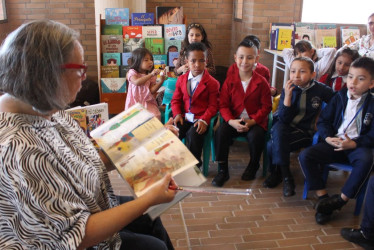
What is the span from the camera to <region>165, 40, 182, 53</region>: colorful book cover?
448 cm

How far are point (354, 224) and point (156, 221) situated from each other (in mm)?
1669

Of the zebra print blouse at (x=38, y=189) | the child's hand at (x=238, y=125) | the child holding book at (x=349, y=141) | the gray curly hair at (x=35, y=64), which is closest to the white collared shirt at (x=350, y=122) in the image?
the child holding book at (x=349, y=141)

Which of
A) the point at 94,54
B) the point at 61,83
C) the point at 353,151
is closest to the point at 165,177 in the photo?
the point at 61,83

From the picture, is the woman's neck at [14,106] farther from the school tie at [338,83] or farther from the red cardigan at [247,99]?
the school tie at [338,83]

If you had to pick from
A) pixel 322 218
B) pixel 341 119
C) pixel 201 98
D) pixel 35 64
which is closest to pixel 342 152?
pixel 341 119

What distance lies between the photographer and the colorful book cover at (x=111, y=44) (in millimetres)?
4352

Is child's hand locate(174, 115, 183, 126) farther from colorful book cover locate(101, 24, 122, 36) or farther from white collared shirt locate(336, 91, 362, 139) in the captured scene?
colorful book cover locate(101, 24, 122, 36)

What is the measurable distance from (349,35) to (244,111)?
289 cm

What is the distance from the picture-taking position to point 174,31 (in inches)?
176

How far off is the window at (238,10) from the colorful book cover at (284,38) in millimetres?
843

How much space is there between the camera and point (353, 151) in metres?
2.55

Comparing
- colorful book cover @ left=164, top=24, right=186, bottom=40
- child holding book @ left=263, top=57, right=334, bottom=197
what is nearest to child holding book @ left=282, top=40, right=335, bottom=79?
child holding book @ left=263, top=57, right=334, bottom=197

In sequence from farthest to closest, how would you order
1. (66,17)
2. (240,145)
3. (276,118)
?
(66,17) → (240,145) → (276,118)

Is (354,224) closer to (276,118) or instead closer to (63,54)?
(276,118)
